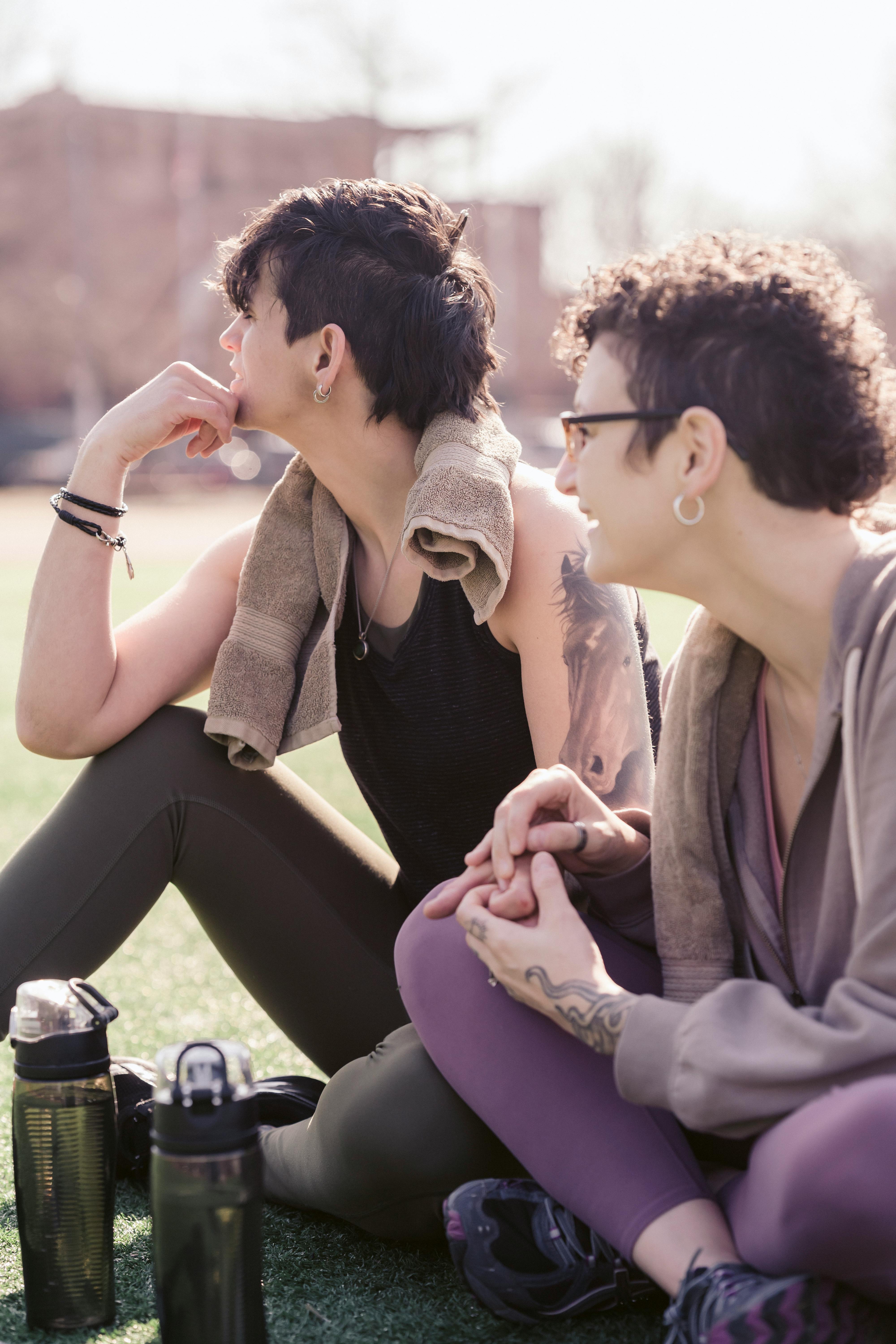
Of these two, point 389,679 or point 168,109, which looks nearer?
point 389,679

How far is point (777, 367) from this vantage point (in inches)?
61.7

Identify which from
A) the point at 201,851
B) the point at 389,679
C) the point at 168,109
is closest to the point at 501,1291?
the point at 201,851

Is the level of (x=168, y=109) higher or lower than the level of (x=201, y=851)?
higher

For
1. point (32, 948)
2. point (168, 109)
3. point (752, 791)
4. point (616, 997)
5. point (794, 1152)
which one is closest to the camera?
point (794, 1152)

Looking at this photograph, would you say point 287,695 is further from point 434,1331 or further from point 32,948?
point 434,1331

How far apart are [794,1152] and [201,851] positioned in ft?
4.13

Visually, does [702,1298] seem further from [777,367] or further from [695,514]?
[777,367]

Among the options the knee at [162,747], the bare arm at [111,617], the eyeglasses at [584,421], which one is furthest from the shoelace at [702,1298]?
the bare arm at [111,617]

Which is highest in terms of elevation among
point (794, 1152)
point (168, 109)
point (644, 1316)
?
point (168, 109)

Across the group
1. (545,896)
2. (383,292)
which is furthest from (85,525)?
(545,896)

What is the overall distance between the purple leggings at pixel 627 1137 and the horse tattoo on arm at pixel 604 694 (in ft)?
1.03

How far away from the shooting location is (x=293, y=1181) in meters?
2.05

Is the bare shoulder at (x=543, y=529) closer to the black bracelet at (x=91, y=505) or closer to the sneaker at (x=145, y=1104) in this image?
the black bracelet at (x=91, y=505)

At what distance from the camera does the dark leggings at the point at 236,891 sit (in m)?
2.23
